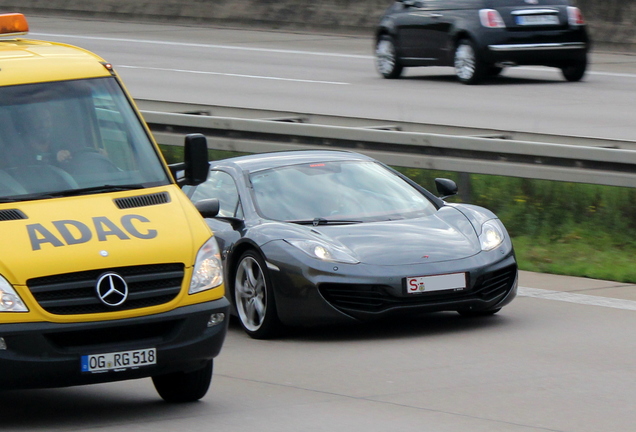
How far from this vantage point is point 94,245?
6.73m

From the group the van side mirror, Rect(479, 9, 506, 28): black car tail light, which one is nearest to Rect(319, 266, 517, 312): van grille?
the van side mirror

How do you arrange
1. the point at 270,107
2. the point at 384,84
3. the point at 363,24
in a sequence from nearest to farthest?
the point at 270,107
the point at 384,84
the point at 363,24

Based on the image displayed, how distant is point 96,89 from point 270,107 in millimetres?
13658

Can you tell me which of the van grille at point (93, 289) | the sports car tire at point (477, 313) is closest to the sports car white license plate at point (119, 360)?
the van grille at point (93, 289)

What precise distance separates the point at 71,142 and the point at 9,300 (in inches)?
53.9

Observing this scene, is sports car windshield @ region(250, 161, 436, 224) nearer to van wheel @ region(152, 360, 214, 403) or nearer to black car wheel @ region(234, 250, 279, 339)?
black car wheel @ region(234, 250, 279, 339)

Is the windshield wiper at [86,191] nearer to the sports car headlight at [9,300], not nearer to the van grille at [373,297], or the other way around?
the sports car headlight at [9,300]

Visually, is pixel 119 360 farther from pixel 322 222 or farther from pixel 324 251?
pixel 322 222

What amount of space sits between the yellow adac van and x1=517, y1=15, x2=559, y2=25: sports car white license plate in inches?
628

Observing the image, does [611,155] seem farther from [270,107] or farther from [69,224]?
[270,107]

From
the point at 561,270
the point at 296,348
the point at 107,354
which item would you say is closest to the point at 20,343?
the point at 107,354

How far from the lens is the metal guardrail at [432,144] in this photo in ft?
38.5

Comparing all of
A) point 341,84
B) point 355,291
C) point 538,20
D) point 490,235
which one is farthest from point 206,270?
point 341,84

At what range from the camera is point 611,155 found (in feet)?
37.9
